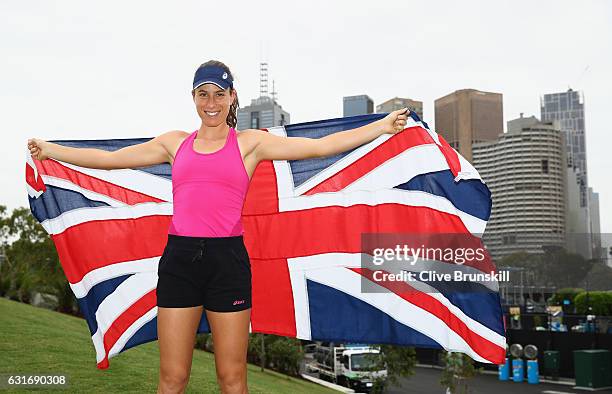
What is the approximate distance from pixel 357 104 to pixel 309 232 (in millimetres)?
157813

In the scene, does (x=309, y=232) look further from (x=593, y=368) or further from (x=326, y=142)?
(x=593, y=368)

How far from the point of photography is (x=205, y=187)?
12.2 ft

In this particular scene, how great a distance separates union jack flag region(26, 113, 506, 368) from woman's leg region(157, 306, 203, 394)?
1.19 m

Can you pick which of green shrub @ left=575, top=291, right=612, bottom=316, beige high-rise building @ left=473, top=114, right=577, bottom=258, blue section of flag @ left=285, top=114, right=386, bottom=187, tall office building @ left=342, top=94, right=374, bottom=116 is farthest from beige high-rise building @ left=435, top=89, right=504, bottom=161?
blue section of flag @ left=285, top=114, right=386, bottom=187

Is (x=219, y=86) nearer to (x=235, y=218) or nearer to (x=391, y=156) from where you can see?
(x=235, y=218)

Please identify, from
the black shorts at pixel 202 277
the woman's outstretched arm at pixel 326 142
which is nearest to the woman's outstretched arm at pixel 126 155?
the woman's outstretched arm at pixel 326 142

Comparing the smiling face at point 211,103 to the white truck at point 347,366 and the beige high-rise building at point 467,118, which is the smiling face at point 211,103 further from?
the beige high-rise building at point 467,118

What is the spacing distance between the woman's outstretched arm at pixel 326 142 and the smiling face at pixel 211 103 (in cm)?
24

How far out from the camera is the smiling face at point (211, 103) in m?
3.88

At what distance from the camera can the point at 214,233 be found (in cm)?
372

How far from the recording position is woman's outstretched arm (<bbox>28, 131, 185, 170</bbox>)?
4199 mm

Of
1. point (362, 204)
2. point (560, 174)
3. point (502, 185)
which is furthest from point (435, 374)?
point (560, 174)

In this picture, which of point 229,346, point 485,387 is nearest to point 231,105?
point 229,346

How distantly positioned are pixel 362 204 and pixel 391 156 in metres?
0.43
